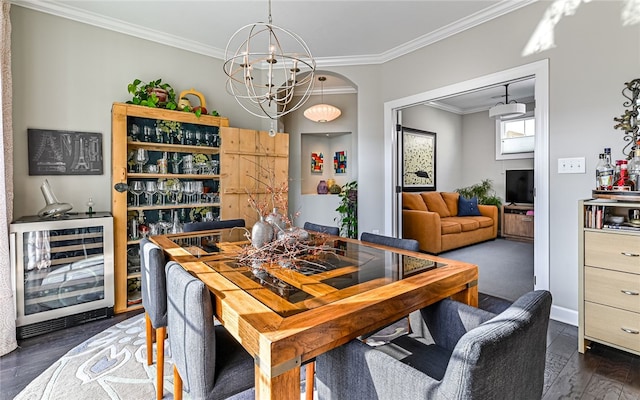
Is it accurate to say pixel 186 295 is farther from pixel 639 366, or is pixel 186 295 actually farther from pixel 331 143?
pixel 331 143

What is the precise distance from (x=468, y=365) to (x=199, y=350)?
89 cm

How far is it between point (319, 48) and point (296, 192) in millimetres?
2413

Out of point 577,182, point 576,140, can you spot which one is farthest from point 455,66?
point 577,182

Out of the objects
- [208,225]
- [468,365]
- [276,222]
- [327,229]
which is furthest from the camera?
[208,225]

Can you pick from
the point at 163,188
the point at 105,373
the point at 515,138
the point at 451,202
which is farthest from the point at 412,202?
the point at 105,373

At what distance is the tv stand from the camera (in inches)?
239

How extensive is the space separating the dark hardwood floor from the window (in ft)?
15.7

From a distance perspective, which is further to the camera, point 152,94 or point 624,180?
point 152,94

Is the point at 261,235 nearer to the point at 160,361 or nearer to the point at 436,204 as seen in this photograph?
the point at 160,361

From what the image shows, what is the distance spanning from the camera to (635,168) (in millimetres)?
2160

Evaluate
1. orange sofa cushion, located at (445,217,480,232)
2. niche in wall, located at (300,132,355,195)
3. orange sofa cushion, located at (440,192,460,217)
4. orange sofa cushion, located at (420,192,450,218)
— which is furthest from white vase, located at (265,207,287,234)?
orange sofa cushion, located at (440,192,460,217)

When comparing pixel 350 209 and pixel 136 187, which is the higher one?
pixel 136 187

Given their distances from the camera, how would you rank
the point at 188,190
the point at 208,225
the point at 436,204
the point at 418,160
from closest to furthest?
the point at 208,225, the point at 188,190, the point at 436,204, the point at 418,160

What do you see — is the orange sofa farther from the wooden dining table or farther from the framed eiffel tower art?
the framed eiffel tower art
